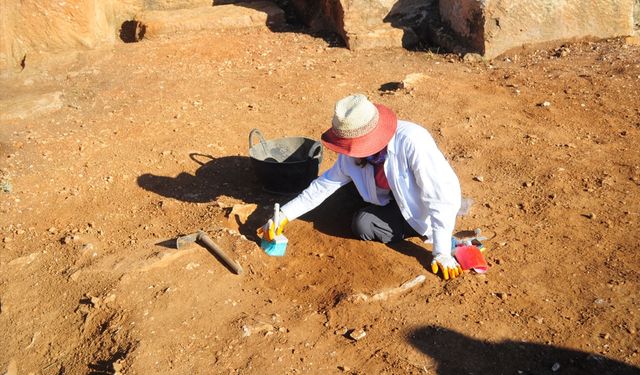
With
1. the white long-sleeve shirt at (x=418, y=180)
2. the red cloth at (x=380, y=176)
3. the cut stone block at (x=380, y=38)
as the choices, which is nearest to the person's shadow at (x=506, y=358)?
the white long-sleeve shirt at (x=418, y=180)

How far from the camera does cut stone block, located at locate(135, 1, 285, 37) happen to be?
25.3 feet

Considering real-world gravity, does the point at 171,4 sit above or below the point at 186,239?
below

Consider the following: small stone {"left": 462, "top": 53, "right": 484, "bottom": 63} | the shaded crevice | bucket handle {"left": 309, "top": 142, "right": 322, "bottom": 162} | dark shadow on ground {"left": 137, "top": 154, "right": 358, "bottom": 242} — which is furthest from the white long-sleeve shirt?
the shaded crevice

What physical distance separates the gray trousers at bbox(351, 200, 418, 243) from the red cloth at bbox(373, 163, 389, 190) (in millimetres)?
160

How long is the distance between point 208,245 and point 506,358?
181 centimetres

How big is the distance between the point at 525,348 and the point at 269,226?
158cm

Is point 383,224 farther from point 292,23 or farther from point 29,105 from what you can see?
point 292,23

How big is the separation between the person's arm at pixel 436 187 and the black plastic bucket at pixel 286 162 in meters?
1.09

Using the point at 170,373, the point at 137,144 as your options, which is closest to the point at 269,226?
the point at 170,373

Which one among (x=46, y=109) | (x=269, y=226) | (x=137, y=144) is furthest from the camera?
(x=46, y=109)

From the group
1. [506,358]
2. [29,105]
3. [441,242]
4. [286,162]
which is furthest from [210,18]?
[506,358]

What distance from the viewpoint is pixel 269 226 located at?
3.90 meters

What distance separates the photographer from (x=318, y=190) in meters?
3.91

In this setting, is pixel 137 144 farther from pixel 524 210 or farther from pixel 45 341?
pixel 524 210
